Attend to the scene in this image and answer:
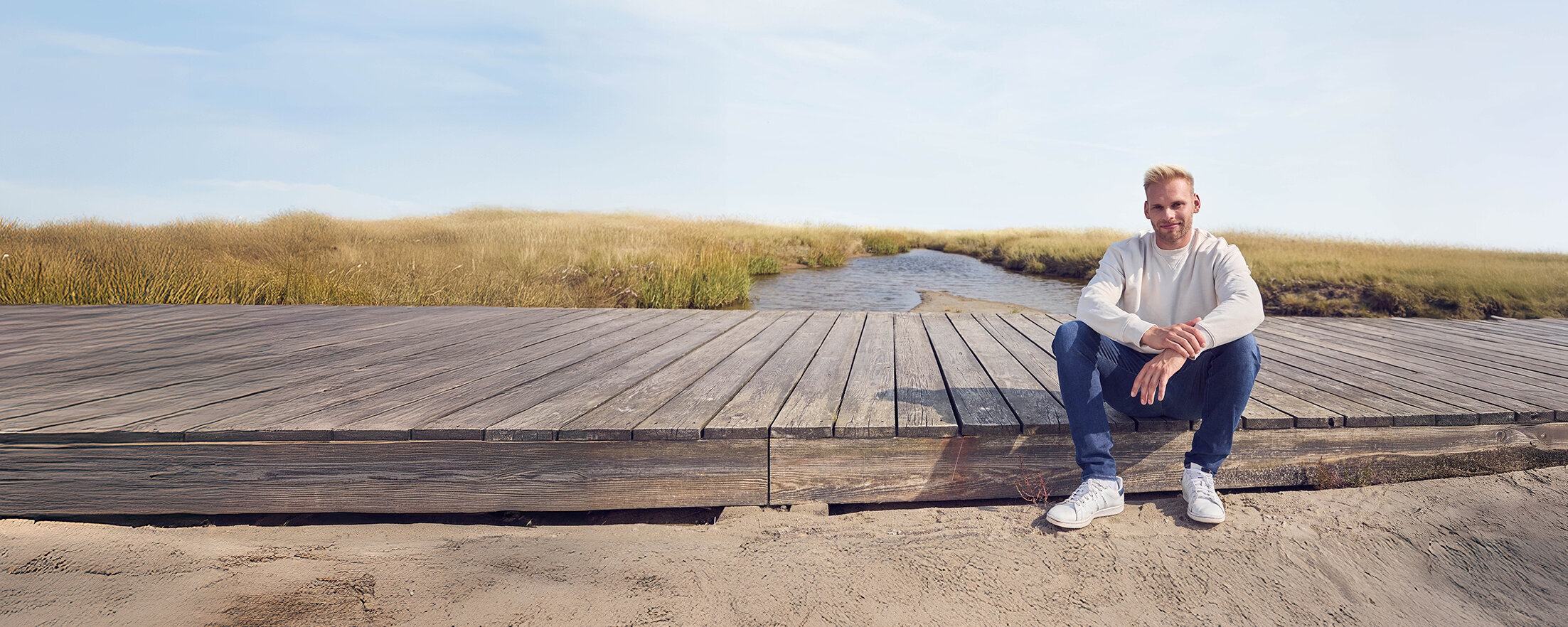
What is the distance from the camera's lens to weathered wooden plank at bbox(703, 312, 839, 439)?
2.06 m

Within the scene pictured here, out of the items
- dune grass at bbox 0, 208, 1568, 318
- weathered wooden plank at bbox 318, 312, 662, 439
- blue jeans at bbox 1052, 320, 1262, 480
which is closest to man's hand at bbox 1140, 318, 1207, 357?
blue jeans at bbox 1052, 320, 1262, 480

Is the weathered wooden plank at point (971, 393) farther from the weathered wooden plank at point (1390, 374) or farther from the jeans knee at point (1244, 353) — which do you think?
the weathered wooden plank at point (1390, 374)

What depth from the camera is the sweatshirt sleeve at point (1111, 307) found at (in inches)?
75.6

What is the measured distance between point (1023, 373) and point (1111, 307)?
925mm

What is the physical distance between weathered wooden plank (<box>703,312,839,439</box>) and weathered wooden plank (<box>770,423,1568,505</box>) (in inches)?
4.7

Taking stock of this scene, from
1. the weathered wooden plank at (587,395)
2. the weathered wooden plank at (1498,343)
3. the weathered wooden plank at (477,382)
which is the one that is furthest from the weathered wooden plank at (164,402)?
the weathered wooden plank at (1498,343)

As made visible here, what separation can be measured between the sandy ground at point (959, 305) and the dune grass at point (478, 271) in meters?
2.54

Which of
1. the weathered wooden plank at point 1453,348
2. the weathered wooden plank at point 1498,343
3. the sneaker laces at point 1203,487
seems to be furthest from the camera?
the weathered wooden plank at point 1498,343

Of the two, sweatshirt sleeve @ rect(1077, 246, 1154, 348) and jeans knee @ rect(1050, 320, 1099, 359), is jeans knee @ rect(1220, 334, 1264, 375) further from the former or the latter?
jeans knee @ rect(1050, 320, 1099, 359)

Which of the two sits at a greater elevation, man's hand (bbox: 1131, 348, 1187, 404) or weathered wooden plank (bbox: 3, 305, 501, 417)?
man's hand (bbox: 1131, 348, 1187, 404)

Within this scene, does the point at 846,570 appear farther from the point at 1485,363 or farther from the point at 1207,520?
the point at 1485,363

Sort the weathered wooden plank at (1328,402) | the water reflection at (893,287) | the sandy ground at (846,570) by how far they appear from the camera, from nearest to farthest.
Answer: the sandy ground at (846,570) → the weathered wooden plank at (1328,402) → the water reflection at (893,287)

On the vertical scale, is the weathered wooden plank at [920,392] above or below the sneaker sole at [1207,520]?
above

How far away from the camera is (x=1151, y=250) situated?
220 centimetres
